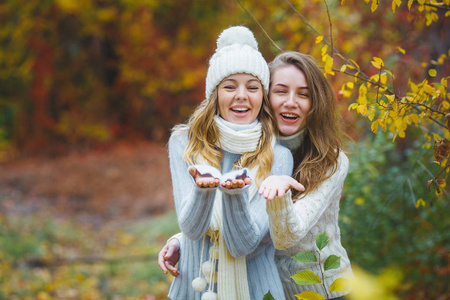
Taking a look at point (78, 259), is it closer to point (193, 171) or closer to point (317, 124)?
point (317, 124)

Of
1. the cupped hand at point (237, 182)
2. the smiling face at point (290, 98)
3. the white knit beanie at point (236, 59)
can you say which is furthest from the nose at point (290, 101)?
the cupped hand at point (237, 182)

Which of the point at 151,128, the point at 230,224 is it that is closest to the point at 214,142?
the point at 230,224

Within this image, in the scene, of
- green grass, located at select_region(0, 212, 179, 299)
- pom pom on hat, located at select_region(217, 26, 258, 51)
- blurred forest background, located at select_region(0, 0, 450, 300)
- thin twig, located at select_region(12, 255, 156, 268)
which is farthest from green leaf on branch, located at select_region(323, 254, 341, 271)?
thin twig, located at select_region(12, 255, 156, 268)

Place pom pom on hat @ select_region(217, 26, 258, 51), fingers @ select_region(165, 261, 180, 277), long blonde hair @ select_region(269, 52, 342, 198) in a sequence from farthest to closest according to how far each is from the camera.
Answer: pom pom on hat @ select_region(217, 26, 258, 51), long blonde hair @ select_region(269, 52, 342, 198), fingers @ select_region(165, 261, 180, 277)

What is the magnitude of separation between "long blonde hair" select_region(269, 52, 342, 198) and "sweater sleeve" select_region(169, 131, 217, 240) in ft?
1.69

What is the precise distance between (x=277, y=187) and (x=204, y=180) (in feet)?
0.92

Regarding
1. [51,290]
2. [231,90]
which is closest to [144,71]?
[51,290]

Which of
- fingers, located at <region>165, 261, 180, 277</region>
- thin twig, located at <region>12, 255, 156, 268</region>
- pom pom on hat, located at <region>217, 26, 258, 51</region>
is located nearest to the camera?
fingers, located at <region>165, 261, 180, 277</region>

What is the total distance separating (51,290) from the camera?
5113 millimetres

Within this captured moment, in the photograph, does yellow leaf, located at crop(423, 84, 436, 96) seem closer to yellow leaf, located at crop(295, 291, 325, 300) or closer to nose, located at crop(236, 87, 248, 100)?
nose, located at crop(236, 87, 248, 100)

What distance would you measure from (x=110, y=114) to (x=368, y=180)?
12.2 m

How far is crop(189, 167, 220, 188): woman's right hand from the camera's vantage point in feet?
5.80

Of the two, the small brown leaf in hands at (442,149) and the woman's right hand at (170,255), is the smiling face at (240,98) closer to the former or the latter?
the woman's right hand at (170,255)

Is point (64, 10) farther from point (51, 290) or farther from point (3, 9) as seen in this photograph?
point (51, 290)
